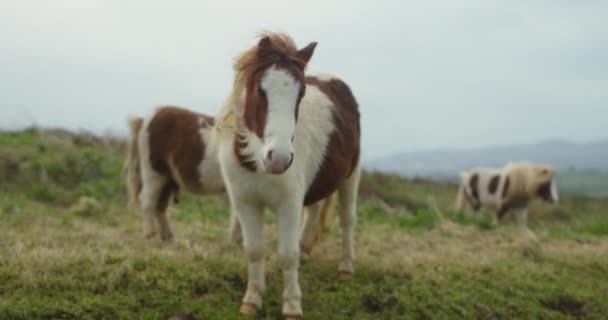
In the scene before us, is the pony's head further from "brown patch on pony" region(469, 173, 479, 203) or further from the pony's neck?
"brown patch on pony" region(469, 173, 479, 203)

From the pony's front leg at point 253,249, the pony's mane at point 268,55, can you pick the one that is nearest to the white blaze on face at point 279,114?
the pony's mane at point 268,55

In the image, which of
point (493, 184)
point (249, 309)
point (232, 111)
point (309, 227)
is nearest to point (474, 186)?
point (493, 184)

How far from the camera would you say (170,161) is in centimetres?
732

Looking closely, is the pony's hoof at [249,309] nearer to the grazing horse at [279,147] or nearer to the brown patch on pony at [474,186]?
the grazing horse at [279,147]

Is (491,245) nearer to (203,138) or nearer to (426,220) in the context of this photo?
(426,220)

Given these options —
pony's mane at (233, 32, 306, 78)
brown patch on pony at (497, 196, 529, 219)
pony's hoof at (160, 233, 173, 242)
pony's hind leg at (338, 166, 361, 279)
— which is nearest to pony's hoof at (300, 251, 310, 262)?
pony's hind leg at (338, 166, 361, 279)

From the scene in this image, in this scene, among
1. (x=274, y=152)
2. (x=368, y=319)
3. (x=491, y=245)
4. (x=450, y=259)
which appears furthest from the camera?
(x=491, y=245)

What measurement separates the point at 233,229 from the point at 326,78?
2527 mm

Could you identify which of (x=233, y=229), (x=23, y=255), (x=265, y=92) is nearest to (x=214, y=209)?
(x=233, y=229)

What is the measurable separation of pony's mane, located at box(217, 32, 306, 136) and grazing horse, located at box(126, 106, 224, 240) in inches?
98.4

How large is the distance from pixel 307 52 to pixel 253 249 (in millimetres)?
1709

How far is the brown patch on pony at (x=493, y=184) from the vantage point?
49.0 ft

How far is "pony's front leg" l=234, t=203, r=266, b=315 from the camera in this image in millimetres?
4691

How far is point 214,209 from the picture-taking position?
419 inches
